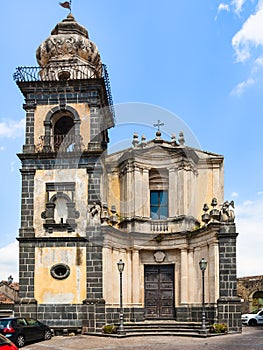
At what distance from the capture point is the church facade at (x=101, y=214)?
86.4ft

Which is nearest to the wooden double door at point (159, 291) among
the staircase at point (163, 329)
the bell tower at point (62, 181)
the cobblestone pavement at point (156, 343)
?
the staircase at point (163, 329)

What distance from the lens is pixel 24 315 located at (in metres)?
26.3

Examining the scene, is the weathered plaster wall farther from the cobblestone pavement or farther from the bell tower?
the cobblestone pavement

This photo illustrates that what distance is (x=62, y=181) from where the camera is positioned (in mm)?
27719

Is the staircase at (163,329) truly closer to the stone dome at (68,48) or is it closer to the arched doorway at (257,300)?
→ the stone dome at (68,48)

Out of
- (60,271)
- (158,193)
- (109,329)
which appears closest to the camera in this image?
(109,329)

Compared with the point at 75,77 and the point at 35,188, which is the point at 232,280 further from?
the point at 75,77

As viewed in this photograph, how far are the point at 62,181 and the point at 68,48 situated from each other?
287 inches

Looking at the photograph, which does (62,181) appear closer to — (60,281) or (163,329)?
(60,281)

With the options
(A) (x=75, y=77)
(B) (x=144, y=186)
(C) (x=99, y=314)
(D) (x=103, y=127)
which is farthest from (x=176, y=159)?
(C) (x=99, y=314)

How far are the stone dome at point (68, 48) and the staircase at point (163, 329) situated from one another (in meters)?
13.4

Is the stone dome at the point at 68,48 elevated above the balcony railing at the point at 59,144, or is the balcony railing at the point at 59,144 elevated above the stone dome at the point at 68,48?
the stone dome at the point at 68,48

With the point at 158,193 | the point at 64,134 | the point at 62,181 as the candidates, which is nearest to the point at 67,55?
the point at 64,134

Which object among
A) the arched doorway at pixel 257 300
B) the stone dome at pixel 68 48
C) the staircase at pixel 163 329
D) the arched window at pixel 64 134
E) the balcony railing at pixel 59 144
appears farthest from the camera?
the arched doorway at pixel 257 300
